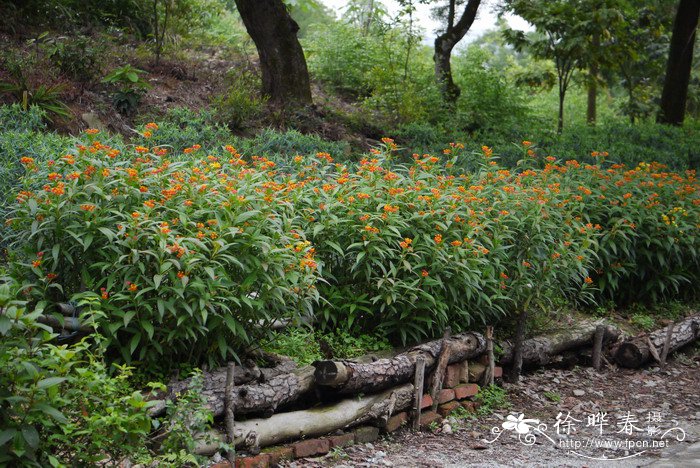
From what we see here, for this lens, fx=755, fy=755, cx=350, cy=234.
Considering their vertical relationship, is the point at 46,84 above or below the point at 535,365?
above

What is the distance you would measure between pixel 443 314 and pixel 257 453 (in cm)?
174

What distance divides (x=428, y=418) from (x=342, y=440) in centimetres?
82

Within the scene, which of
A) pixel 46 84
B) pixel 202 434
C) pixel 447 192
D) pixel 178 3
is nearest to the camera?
pixel 202 434

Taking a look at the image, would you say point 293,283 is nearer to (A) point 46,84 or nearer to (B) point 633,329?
(B) point 633,329

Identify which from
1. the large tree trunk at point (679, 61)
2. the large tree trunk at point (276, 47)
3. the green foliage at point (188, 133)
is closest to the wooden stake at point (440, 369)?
the green foliage at point (188, 133)

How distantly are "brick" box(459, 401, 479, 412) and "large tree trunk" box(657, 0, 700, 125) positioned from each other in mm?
11191

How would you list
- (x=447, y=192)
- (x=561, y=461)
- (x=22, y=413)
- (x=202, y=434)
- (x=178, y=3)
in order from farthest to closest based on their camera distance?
(x=178, y=3)
(x=447, y=192)
(x=561, y=461)
(x=202, y=434)
(x=22, y=413)

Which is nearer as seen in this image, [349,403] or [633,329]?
[349,403]

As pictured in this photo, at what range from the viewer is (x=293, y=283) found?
4496 mm

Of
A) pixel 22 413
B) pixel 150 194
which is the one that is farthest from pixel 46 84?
pixel 22 413

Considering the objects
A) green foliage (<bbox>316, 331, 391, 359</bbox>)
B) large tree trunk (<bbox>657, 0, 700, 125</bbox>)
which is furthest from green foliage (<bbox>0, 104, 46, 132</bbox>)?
large tree trunk (<bbox>657, 0, 700, 125</bbox>)

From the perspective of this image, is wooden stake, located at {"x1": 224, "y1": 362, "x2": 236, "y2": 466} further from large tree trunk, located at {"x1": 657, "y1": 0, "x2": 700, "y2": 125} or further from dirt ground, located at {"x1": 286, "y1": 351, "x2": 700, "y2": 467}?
large tree trunk, located at {"x1": 657, "y1": 0, "x2": 700, "y2": 125}

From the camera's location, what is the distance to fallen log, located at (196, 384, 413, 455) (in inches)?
164

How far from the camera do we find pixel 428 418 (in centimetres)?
521
